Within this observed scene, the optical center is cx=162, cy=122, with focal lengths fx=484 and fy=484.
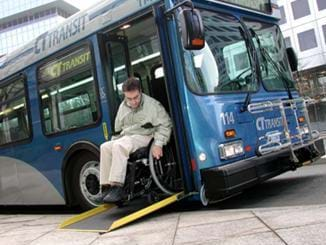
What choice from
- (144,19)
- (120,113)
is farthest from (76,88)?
(144,19)

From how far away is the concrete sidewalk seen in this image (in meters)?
3.96

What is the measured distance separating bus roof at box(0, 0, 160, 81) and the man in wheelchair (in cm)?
94

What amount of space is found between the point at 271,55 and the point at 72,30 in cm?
289

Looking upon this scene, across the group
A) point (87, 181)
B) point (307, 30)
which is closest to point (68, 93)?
point (87, 181)

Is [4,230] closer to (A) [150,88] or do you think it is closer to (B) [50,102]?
(B) [50,102]

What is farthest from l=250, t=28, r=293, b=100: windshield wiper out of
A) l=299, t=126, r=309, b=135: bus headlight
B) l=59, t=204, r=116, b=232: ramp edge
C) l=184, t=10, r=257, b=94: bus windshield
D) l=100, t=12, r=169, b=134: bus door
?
l=59, t=204, r=116, b=232: ramp edge

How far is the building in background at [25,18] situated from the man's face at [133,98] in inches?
3367

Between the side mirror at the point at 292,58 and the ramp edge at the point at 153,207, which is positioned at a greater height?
the side mirror at the point at 292,58

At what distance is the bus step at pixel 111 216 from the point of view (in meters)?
5.50

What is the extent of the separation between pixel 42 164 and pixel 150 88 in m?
2.14

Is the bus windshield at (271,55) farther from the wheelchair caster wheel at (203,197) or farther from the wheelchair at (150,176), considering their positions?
the wheelchair caster wheel at (203,197)

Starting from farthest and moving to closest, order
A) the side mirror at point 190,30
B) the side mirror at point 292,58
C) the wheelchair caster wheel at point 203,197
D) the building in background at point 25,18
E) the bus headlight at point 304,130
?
the building in background at point 25,18 < the side mirror at point 292,58 < the bus headlight at point 304,130 < the wheelchair caster wheel at point 203,197 < the side mirror at point 190,30

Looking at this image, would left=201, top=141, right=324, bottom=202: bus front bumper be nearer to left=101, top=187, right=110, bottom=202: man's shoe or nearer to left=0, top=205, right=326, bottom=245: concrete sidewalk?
left=0, top=205, right=326, bottom=245: concrete sidewalk

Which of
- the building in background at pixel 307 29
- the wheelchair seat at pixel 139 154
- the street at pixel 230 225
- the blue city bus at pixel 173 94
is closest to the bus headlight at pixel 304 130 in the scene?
the blue city bus at pixel 173 94
